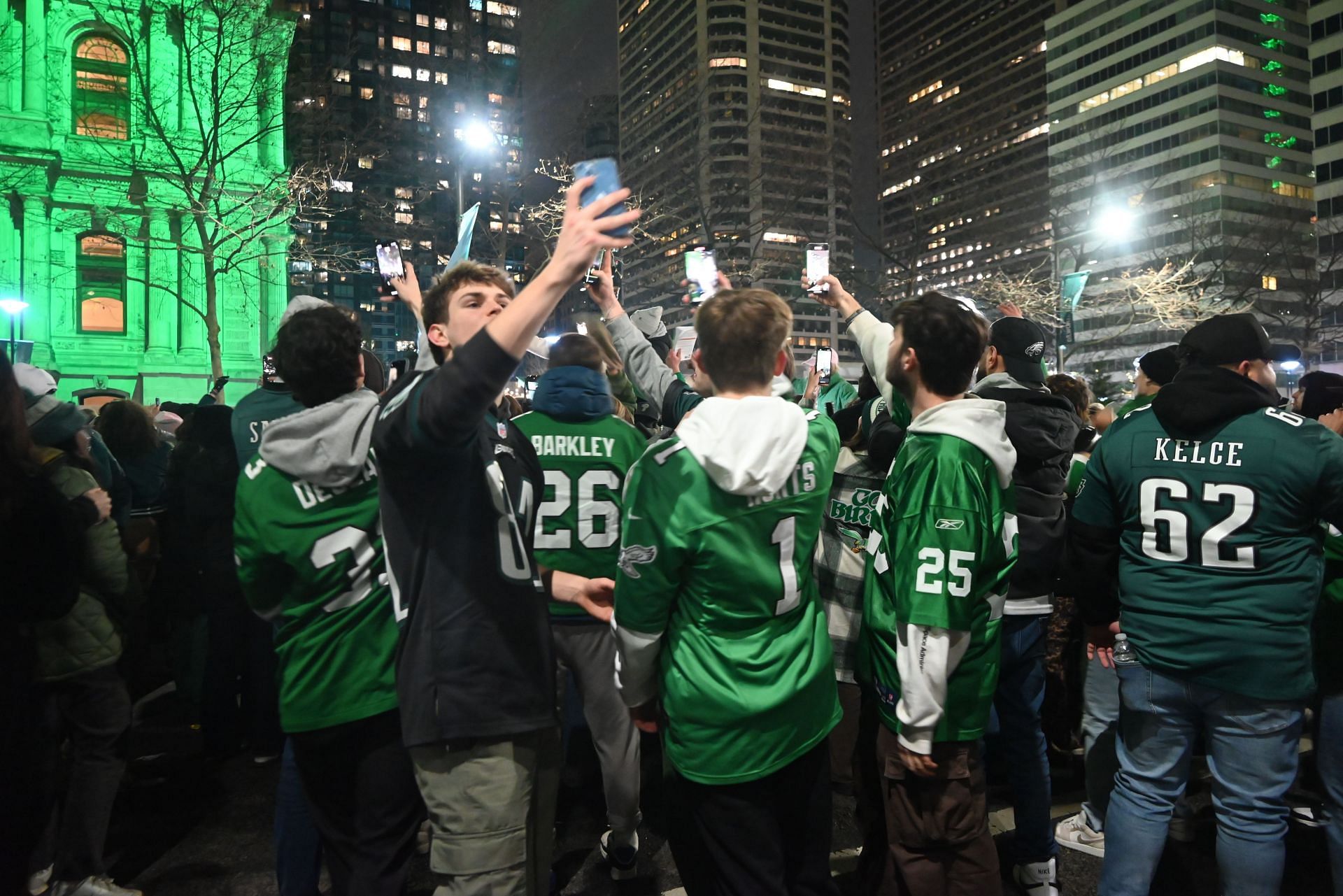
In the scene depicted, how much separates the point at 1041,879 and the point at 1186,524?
66.0 inches

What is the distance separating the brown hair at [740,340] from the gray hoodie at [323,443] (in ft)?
3.49

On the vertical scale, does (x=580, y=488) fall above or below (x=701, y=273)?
below

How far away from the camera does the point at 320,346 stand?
8.39 ft

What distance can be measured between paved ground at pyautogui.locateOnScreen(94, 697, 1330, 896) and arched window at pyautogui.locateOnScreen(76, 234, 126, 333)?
112ft

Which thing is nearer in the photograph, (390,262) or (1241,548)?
(1241,548)

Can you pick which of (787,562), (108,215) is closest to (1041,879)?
(787,562)

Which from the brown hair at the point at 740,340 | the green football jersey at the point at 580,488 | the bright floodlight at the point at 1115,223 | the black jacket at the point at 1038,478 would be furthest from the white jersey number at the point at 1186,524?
the bright floodlight at the point at 1115,223

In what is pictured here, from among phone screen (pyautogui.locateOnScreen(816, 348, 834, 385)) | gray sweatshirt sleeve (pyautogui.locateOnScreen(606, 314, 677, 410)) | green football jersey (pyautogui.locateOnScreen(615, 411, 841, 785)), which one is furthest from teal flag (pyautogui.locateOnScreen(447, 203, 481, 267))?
phone screen (pyautogui.locateOnScreen(816, 348, 834, 385))

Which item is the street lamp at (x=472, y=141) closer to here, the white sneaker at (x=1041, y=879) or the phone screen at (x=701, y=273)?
the phone screen at (x=701, y=273)

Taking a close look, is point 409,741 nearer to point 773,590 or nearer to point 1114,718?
point 773,590

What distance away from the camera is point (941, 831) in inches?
97.3

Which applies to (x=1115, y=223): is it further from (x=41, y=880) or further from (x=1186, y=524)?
(x=41, y=880)

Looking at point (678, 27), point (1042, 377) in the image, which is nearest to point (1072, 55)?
point (678, 27)

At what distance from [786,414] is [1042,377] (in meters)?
1.98
